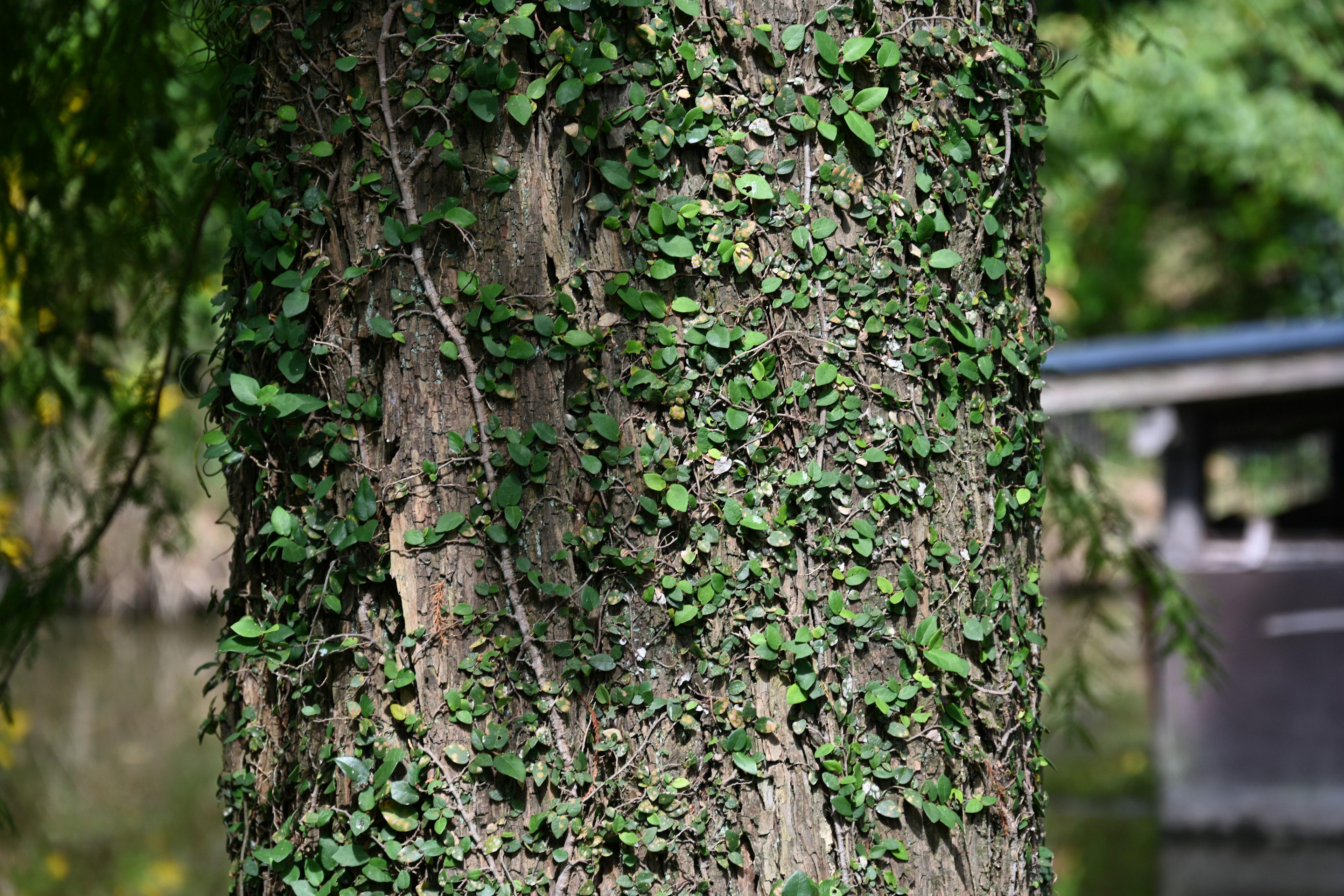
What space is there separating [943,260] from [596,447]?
0.57 m

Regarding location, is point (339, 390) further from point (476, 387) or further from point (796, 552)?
point (796, 552)

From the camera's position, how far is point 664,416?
1643mm

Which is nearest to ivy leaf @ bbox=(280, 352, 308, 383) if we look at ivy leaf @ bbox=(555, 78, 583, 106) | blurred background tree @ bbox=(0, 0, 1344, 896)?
blurred background tree @ bbox=(0, 0, 1344, 896)

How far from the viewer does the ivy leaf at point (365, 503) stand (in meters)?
1.60

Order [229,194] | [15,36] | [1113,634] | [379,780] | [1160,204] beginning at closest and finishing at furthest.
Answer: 1. [379,780]
2. [15,36]
3. [229,194]
4. [1113,634]
5. [1160,204]

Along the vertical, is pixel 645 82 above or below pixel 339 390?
above

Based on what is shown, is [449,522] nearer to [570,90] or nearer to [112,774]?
[570,90]

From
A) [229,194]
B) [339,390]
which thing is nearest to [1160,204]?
[229,194]

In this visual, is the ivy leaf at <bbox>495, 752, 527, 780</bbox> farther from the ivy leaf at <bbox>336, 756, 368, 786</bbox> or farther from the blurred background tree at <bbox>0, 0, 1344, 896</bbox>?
the blurred background tree at <bbox>0, 0, 1344, 896</bbox>

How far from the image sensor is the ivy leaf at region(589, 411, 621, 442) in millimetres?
1606

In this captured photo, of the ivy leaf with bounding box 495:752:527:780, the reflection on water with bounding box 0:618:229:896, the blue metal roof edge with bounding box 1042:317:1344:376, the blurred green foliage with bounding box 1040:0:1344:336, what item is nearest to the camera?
the ivy leaf with bounding box 495:752:527:780

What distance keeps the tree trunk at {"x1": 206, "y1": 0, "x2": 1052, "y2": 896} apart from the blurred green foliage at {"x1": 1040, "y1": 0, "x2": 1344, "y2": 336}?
805cm

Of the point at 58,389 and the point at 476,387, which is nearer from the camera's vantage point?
the point at 476,387

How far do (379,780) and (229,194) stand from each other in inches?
74.3
